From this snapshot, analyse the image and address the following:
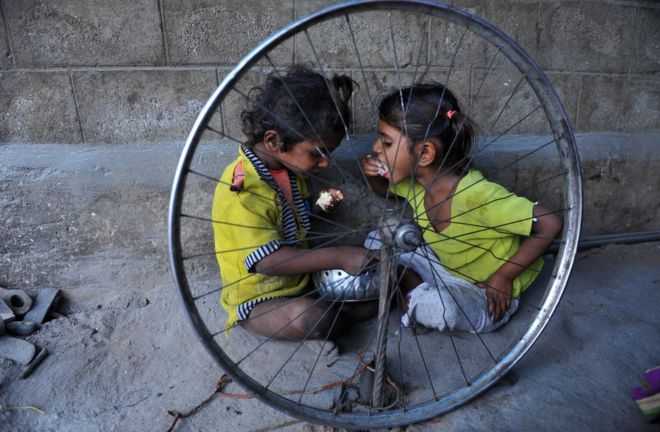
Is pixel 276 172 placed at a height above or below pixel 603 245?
above

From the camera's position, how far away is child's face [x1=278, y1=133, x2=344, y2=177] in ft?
5.65

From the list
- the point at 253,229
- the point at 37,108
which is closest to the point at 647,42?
the point at 253,229

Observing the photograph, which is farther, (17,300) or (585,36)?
(585,36)

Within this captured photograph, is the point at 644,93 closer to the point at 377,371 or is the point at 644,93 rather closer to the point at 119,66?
the point at 377,371

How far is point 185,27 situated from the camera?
1.98 metres

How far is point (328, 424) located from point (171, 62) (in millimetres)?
1422

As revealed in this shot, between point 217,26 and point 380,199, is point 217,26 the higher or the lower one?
the higher one

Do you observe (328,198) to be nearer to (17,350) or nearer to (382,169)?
(382,169)

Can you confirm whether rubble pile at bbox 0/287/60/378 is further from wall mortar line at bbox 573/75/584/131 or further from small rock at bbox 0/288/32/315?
wall mortar line at bbox 573/75/584/131

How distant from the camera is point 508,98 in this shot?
2.29 metres

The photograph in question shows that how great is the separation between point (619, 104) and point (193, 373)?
86.9 inches

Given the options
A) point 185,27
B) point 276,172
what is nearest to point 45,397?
point 276,172

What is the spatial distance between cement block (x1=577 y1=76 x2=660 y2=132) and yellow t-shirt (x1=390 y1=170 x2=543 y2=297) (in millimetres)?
839

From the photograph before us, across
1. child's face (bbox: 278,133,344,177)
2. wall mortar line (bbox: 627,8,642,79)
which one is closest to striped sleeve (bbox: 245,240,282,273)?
child's face (bbox: 278,133,344,177)
